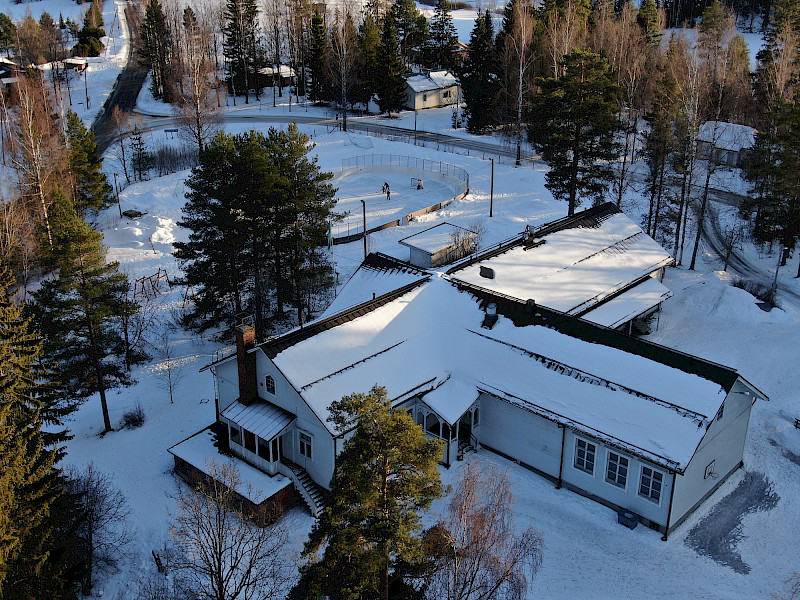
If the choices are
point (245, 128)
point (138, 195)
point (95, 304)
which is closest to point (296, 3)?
point (245, 128)

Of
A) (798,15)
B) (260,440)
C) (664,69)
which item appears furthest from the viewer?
(798,15)

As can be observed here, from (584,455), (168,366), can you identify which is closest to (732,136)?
(584,455)

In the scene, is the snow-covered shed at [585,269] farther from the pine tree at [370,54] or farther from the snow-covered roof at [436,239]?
the pine tree at [370,54]

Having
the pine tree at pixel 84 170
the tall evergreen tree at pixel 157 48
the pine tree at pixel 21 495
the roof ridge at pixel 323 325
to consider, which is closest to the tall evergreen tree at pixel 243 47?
the tall evergreen tree at pixel 157 48

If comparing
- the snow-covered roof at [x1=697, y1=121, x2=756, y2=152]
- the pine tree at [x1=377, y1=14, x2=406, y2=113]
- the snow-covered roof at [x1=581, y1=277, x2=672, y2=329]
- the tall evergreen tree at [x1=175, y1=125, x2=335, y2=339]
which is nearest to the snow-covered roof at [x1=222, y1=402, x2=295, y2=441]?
the tall evergreen tree at [x1=175, y1=125, x2=335, y2=339]

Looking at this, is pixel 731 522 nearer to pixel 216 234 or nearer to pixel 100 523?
pixel 100 523

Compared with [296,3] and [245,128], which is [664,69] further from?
[296,3]
